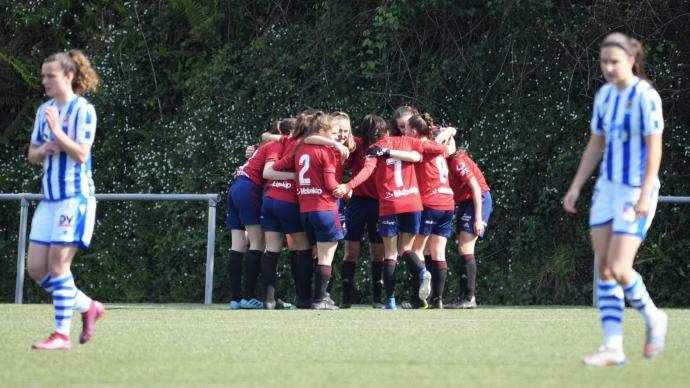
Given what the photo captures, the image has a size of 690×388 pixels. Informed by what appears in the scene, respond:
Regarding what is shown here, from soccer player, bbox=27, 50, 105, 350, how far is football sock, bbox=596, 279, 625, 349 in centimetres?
307

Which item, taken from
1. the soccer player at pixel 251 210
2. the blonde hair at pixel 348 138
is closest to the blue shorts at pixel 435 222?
the blonde hair at pixel 348 138

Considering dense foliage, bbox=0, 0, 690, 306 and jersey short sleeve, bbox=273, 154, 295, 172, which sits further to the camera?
dense foliage, bbox=0, 0, 690, 306

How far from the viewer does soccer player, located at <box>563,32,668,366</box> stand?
6.99m

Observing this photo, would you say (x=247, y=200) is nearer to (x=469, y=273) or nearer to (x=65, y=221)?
(x=469, y=273)

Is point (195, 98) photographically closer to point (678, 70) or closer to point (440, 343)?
point (678, 70)

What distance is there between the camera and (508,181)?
16312 millimetres

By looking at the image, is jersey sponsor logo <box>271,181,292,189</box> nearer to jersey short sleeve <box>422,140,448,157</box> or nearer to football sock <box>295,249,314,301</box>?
football sock <box>295,249,314,301</box>

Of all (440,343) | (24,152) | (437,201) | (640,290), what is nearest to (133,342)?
(440,343)

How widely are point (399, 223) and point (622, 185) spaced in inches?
226

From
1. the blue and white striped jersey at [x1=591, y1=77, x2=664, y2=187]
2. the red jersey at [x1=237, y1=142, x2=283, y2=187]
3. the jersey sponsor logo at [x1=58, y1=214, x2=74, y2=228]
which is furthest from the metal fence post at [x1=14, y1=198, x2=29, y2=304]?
the blue and white striped jersey at [x1=591, y1=77, x2=664, y2=187]

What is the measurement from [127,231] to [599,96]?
12083 millimetres

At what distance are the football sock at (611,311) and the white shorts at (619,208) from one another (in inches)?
13.4

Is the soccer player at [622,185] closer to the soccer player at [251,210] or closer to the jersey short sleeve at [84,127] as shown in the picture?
the jersey short sleeve at [84,127]

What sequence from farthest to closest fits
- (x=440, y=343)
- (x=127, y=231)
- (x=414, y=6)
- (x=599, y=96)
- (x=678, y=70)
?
(x=127, y=231), (x=414, y=6), (x=678, y=70), (x=440, y=343), (x=599, y=96)
